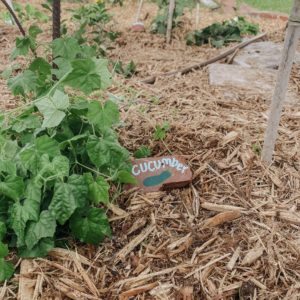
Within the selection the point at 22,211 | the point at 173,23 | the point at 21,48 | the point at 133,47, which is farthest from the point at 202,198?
the point at 173,23

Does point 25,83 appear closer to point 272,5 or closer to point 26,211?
point 26,211

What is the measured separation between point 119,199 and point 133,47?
8.03ft

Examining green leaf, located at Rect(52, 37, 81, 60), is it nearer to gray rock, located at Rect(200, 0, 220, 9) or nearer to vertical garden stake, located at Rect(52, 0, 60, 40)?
vertical garden stake, located at Rect(52, 0, 60, 40)

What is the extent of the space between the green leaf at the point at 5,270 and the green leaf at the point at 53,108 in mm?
436

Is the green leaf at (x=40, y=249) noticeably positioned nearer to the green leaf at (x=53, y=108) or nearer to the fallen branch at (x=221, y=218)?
the green leaf at (x=53, y=108)

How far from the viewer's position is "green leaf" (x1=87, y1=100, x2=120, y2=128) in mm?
1500

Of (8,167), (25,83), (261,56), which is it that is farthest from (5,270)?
(261,56)

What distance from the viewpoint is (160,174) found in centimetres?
174

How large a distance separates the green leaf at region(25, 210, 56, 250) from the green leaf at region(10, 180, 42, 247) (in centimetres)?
2

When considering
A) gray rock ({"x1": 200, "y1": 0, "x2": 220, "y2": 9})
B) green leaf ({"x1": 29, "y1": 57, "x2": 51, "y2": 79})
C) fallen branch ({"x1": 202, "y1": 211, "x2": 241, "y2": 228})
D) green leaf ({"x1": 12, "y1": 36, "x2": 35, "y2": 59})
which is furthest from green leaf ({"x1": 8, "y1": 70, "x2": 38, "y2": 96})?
gray rock ({"x1": 200, "y1": 0, "x2": 220, "y2": 9})

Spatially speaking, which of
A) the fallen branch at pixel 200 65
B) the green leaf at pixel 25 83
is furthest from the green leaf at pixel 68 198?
the fallen branch at pixel 200 65

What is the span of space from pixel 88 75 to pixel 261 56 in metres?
2.25

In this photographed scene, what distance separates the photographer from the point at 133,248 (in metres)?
1.52

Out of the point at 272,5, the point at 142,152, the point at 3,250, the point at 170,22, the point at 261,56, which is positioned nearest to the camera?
the point at 3,250
